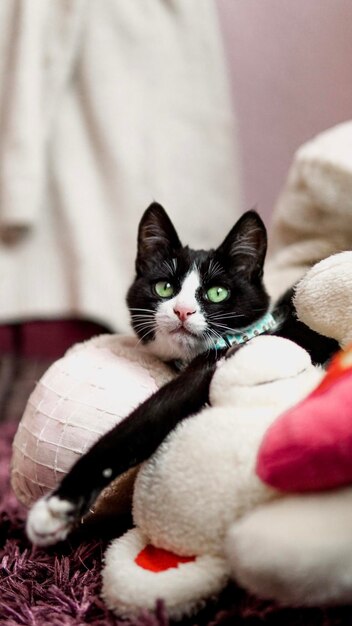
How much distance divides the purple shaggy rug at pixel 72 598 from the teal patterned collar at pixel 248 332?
26 cm

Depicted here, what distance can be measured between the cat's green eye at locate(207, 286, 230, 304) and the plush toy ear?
1.03ft

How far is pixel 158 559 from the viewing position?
59 centimetres

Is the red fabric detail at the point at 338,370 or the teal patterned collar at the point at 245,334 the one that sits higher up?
the red fabric detail at the point at 338,370

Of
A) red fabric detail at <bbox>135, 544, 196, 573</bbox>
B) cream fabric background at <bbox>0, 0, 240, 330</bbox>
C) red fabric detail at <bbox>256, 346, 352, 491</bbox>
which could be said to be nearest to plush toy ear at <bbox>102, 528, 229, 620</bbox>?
red fabric detail at <bbox>135, 544, 196, 573</bbox>

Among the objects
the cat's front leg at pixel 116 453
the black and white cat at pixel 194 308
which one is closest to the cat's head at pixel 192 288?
the black and white cat at pixel 194 308

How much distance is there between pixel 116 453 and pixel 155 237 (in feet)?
1.22

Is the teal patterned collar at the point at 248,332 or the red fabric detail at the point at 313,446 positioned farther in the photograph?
the teal patterned collar at the point at 248,332

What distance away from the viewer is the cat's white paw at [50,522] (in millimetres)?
558

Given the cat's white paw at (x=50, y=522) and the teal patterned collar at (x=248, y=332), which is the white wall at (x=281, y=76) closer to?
the teal patterned collar at (x=248, y=332)

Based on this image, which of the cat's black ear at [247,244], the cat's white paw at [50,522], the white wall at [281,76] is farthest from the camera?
the white wall at [281,76]

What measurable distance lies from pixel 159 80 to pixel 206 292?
1000 millimetres

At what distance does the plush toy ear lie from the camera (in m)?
0.55

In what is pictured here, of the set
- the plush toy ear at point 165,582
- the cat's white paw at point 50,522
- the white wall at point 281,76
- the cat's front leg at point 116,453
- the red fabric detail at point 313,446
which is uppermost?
the white wall at point 281,76

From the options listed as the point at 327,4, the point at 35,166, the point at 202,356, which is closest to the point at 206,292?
the point at 202,356
